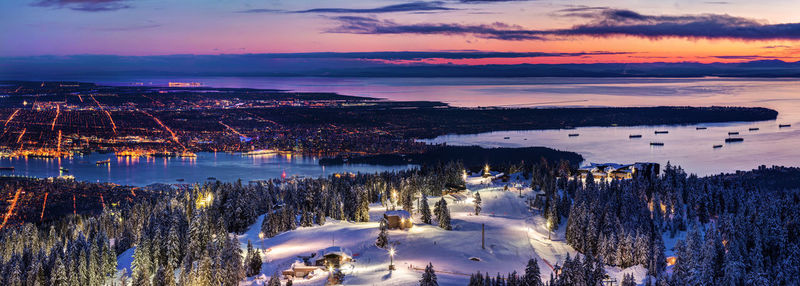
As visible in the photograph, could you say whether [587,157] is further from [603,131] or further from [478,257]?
[478,257]

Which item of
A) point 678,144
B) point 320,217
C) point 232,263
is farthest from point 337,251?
point 678,144

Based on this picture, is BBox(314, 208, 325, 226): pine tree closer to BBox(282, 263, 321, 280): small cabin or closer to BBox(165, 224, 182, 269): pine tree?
BBox(165, 224, 182, 269): pine tree

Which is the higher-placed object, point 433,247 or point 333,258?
point 333,258

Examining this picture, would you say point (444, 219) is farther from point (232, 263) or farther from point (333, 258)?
point (232, 263)

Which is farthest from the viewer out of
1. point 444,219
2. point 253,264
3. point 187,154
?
point 187,154

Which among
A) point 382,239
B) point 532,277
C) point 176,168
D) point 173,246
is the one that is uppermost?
point 532,277

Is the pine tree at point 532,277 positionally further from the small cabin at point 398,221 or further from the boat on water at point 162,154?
the boat on water at point 162,154

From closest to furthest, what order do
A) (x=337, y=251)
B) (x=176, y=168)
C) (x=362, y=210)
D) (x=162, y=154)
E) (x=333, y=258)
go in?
(x=333, y=258), (x=337, y=251), (x=362, y=210), (x=176, y=168), (x=162, y=154)

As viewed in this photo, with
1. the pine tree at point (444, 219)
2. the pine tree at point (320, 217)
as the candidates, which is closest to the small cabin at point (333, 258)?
the pine tree at point (320, 217)

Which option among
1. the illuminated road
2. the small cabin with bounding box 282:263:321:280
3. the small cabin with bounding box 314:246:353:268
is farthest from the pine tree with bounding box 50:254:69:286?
the illuminated road
